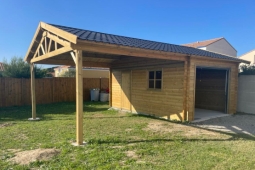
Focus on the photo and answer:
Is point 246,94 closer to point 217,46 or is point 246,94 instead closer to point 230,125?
point 230,125

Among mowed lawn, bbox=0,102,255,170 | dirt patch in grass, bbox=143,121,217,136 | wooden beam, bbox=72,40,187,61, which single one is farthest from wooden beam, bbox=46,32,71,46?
dirt patch in grass, bbox=143,121,217,136

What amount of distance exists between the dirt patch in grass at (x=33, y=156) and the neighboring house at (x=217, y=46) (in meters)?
23.7

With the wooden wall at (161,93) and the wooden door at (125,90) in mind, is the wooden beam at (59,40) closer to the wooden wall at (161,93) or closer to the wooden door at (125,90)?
the wooden wall at (161,93)

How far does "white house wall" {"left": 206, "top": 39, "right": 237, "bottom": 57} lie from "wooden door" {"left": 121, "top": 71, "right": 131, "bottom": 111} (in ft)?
60.7

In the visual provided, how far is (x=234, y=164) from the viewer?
→ 10.1ft

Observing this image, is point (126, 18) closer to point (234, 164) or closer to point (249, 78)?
point (249, 78)

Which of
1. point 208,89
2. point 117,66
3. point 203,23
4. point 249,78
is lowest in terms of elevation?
point 208,89

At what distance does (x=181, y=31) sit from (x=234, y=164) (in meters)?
19.7

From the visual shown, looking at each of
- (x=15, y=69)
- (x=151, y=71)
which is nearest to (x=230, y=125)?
(x=151, y=71)

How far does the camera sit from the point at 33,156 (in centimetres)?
332

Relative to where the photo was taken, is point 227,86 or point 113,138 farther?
point 227,86

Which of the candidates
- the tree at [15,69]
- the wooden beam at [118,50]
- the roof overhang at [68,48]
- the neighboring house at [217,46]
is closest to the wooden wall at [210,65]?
the roof overhang at [68,48]

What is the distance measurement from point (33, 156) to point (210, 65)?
6.81 m

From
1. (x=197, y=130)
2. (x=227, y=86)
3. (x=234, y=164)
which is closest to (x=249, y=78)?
(x=227, y=86)
